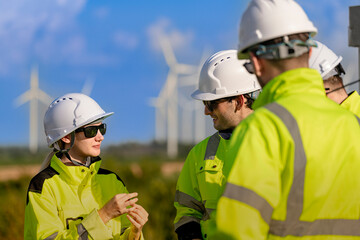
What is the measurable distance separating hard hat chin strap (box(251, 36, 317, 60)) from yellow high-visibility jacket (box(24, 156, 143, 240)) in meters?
2.23

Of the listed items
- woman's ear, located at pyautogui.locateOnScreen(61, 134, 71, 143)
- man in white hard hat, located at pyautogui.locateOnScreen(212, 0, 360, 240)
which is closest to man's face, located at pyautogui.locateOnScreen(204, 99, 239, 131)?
A: woman's ear, located at pyautogui.locateOnScreen(61, 134, 71, 143)

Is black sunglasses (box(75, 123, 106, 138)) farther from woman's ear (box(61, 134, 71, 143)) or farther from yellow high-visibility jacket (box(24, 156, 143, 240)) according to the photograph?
yellow high-visibility jacket (box(24, 156, 143, 240))

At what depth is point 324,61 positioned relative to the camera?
16.6 feet

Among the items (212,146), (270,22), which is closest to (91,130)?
(212,146)

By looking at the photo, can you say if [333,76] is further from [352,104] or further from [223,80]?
[223,80]

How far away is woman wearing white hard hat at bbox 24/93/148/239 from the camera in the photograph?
14.9 feet

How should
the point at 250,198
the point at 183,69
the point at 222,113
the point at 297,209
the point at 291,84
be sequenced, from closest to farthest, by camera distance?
the point at 250,198 → the point at 297,209 → the point at 291,84 → the point at 222,113 → the point at 183,69

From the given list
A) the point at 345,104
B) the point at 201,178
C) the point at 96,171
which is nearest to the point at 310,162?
the point at 201,178

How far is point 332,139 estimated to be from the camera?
273 centimetres

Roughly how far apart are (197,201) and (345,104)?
1.46 meters

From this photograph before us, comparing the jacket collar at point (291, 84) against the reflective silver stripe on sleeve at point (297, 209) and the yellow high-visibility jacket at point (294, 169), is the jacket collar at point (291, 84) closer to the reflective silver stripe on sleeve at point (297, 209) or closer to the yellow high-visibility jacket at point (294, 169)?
the yellow high-visibility jacket at point (294, 169)

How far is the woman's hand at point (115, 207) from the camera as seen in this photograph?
449 centimetres

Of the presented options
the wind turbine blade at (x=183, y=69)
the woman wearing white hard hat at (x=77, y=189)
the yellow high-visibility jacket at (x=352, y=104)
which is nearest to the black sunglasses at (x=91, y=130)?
the woman wearing white hard hat at (x=77, y=189)

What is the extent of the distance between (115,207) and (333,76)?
212 cm
